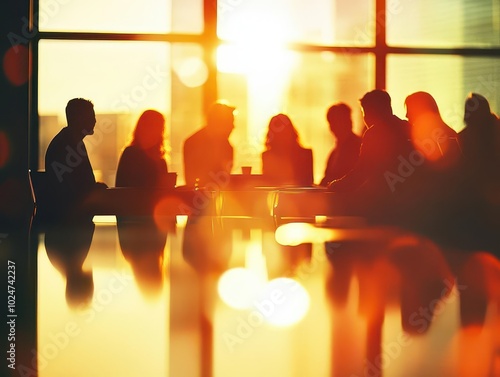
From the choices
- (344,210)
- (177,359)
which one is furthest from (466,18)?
(177,359)

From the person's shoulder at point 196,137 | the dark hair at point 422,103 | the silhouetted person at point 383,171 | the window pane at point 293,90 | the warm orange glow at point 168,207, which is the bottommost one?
Result: the warm orange glow at point 168,207

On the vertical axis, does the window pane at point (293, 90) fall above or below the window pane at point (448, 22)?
below

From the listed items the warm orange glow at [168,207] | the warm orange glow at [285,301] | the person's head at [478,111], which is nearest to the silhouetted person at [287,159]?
the warm orange glow at [168,207]

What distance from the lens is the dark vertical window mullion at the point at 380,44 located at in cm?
886

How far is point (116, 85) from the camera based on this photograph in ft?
28.8

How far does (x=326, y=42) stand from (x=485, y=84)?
211cm

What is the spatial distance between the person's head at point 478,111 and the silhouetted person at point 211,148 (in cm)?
223

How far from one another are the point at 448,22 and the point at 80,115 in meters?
5.28

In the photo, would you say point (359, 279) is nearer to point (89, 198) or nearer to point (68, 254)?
point (68, 254)

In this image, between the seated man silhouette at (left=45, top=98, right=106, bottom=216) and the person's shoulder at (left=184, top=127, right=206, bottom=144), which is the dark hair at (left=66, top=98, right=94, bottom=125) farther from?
the person's shoulder at (left=184, top=127, right=206, bottom=144)

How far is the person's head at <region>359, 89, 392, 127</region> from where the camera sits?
5.42 m

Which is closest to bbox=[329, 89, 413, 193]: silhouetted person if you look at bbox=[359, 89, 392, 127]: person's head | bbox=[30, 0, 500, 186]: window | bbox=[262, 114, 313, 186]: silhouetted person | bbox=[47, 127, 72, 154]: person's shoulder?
bbox=[359, 89, 392, 127]: person's head
